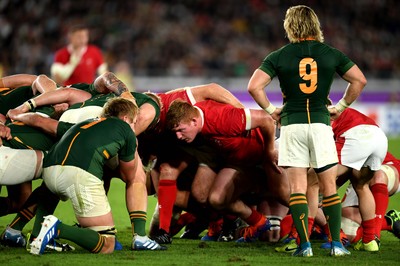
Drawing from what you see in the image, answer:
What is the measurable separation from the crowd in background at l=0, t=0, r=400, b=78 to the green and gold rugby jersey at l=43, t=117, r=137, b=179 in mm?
15149

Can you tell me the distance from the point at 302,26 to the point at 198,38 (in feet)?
59.3

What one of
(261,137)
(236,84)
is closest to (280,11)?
(236,84)

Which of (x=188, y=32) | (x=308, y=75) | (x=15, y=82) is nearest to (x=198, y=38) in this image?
(x=188, y=32)

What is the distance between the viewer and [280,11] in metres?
26.1

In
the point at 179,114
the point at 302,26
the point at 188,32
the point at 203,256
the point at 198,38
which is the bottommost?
the point at 203,256

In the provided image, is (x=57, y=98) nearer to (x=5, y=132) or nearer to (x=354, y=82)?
(x=5, y=132)

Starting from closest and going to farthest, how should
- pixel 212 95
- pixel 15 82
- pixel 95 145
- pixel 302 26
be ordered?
pixel 95 145
pixel 302 26
pixel 212 95
pixel 15 82

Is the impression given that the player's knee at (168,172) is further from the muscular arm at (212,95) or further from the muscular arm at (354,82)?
the muscular arm at (354,82)

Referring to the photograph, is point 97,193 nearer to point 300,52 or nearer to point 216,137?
point 216,137

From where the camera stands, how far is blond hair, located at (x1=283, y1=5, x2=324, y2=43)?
668 cm

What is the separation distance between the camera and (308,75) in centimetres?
662

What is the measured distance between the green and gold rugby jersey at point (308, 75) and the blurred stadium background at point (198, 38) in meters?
14.6

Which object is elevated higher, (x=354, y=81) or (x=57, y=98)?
(x=354, y=81)

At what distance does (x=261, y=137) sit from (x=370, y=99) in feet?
51.3
